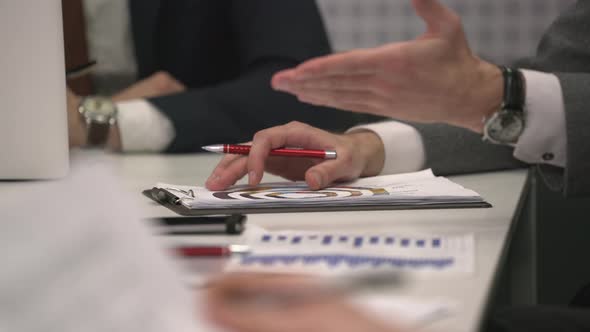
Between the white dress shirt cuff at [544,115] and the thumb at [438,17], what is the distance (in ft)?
0.70

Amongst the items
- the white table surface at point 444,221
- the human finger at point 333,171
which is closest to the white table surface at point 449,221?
the white table surface at point 444,221

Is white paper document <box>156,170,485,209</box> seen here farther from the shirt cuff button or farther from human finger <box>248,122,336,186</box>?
the shirt cuff button

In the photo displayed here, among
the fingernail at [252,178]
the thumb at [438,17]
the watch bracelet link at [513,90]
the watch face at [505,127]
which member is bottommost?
the fingernail at [252,178]

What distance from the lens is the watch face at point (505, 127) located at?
932 mm

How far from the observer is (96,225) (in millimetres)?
300

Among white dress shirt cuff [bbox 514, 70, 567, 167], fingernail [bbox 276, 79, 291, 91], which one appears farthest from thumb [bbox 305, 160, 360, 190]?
white dress shirt cuff [bbox 514, 70, 567, 167]

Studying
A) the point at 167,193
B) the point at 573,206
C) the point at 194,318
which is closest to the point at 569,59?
the point at 573,206

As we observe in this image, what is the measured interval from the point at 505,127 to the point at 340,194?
25 cm

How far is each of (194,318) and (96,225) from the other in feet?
0.16

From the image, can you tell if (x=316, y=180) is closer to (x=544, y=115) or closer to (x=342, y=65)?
(x=342, y=65)

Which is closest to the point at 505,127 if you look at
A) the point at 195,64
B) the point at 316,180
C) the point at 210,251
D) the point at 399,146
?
the point at 399,146

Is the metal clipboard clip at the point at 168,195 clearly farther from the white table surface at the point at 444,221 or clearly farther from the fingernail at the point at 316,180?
the fingernail at the point at 316,180

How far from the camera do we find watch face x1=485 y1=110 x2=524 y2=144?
3.06 ft

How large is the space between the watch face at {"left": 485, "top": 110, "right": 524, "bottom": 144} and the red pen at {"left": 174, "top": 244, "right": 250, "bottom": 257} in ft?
1.52
